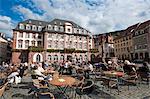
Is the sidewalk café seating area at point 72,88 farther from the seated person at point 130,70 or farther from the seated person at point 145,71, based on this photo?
the seated person at point 130,70

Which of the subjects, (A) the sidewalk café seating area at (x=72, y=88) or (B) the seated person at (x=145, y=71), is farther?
(B) the seated person at (x=145, y=71)

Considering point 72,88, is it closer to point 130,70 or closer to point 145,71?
point 130,70

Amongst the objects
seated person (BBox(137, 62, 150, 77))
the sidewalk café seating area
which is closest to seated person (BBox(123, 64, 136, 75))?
the sidewalk café seating area

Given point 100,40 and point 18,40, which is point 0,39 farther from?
point 100,40

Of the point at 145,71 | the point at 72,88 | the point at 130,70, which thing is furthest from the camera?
the point at 130,70

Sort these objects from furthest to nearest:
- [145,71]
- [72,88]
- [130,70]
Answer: [130,70] → [145,71] → [72,88]

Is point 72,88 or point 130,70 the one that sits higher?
Result: point 130,70

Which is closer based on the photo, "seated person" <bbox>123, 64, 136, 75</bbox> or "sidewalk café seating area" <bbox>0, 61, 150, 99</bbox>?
"sidewalk café seating area" <bbox>0, 61, 150, 99</bbox>

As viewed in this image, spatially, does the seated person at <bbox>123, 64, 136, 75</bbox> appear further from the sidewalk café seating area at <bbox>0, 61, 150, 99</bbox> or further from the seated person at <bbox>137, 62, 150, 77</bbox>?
the seated person at <bbox>137, 62, 150, 77</bbox>

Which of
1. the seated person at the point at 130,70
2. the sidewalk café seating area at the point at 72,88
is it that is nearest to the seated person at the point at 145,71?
the sidewalk café seating area at the point at 72,88

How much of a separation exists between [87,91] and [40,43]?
1946 inches

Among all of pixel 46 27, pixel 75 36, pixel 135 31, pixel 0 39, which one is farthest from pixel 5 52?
pixel 135 31

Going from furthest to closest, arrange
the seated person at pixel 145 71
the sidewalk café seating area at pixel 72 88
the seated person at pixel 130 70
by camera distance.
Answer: the seated person at pixel 145 71, the seated person at pixel 130 70, the sidewalk café seating area at pixel 72 88

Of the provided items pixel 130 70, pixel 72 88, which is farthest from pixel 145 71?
pixel 72 88
